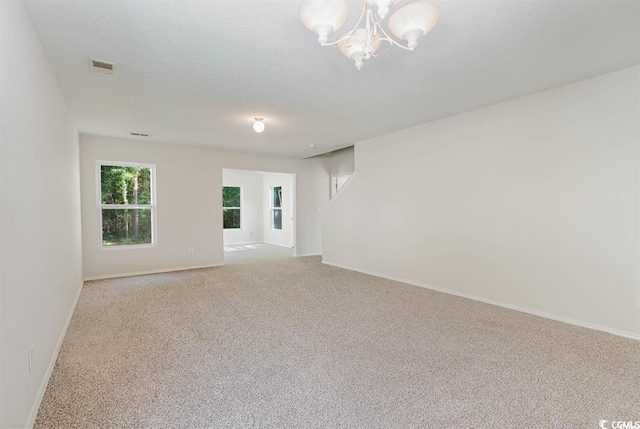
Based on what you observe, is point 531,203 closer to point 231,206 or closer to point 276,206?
point 276,206

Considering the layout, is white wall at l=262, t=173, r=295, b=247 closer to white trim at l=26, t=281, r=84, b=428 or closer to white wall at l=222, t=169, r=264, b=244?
white wall at l=222, t=169, r=264, b=244

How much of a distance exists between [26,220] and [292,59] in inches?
83.2

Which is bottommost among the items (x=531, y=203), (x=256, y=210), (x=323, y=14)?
(x=256, y=210)

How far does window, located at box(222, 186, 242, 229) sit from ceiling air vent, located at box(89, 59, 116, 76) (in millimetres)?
6987

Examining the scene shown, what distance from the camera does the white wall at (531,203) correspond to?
111 inches

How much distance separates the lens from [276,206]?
9.80 meters

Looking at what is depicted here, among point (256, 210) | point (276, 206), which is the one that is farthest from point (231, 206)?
point (276, 206)

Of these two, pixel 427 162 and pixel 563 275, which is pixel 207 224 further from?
pixel 563 275

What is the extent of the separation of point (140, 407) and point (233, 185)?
27.4ft

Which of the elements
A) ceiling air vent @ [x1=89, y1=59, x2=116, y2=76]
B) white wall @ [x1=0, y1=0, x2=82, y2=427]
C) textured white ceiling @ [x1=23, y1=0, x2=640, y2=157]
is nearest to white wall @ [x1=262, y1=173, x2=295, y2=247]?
textured white ceiling @ [x1=23, y1=0, x2=640, y2=157]

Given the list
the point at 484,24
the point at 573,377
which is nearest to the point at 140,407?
the point at 573,377

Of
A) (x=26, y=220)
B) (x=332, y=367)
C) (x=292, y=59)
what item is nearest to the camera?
(x=26, y=220)

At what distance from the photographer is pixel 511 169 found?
3.55 m

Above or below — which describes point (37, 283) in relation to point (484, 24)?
below
